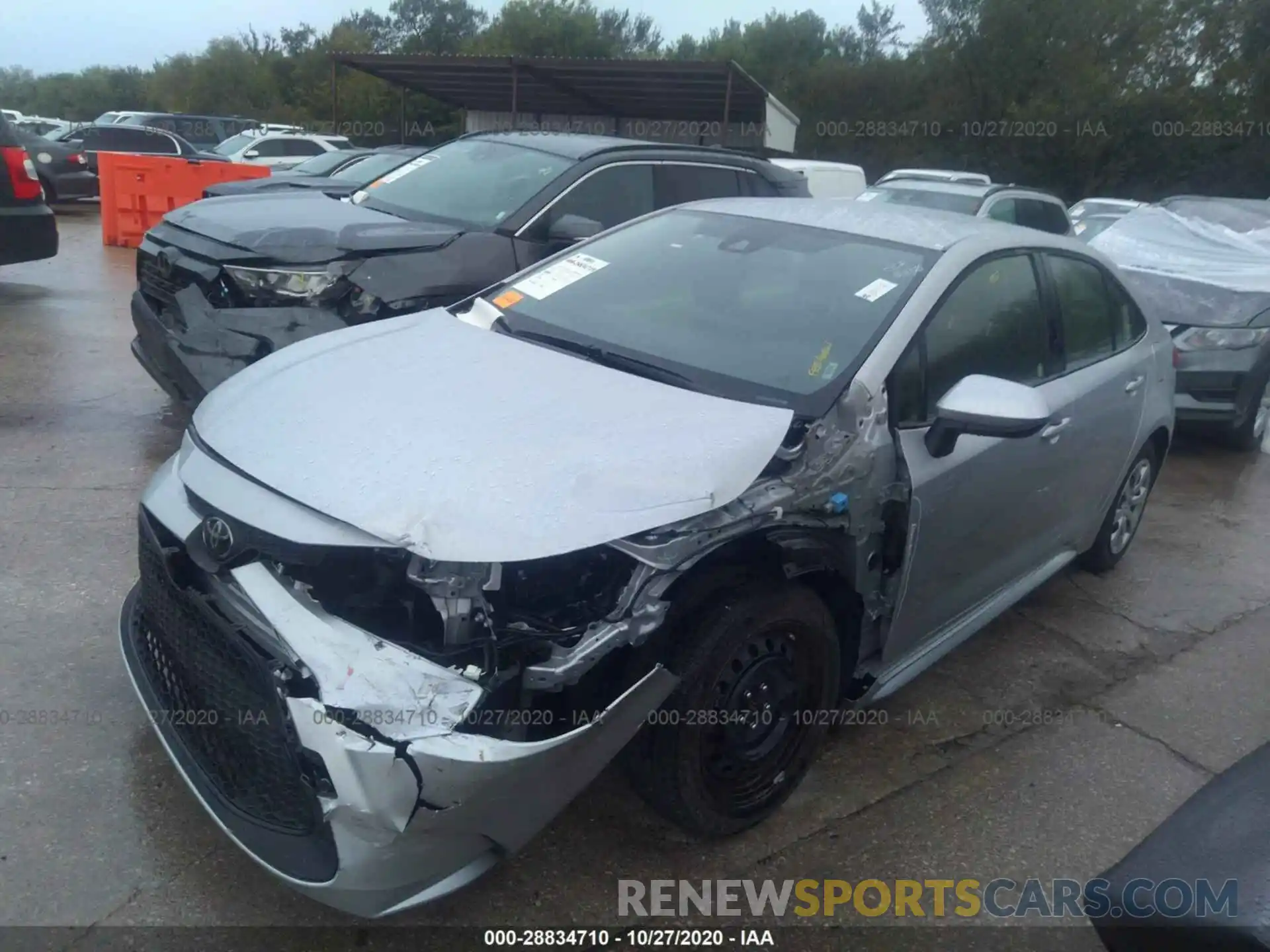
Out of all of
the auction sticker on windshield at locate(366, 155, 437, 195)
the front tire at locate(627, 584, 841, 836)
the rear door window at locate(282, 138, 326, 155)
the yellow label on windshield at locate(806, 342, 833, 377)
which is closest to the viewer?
the front tire at locate(627, 584, 841, 836)

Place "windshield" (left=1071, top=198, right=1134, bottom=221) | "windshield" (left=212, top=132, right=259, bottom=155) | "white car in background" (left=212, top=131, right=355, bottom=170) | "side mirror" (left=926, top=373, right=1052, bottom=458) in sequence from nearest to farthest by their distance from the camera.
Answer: "side mirror" (left=926, top=373, right=1052, bottom=458) < "windshield" (left=1071, top=198, right=1134, bottom=221) < "white car in background" (left=212, top=131, right=355, bottom=170) < "windshield" (left=212, top=132, right=259, bottom=155)

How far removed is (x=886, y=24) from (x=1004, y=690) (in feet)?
182

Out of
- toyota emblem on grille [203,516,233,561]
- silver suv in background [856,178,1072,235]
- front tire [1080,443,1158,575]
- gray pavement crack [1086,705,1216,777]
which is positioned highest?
silver suv in background [856,178,1072,235]

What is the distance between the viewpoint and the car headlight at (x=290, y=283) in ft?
16.1

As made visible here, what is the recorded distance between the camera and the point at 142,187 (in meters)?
12.4

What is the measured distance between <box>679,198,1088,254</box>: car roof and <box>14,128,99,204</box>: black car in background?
14045mm

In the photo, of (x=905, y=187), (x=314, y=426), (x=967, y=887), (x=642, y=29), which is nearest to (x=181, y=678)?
(x=314, y=426)

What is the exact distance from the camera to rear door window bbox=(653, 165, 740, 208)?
247 inches

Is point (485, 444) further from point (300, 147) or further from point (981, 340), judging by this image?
point (300, 147)

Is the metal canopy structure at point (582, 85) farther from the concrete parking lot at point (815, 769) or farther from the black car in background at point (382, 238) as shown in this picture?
the concrete parking lot at point (815, 769)

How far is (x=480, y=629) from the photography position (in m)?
2.32

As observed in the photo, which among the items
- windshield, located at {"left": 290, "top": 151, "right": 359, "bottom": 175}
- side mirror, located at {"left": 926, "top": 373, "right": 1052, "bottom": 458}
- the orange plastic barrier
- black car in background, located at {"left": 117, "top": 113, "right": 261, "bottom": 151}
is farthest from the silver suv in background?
black car in background, located at {"left": 117, "top": 113, "right": 261, "bottom": 151}

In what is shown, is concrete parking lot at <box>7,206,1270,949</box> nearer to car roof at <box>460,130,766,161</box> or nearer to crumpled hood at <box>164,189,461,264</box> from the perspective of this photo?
crumpled hood at <box>164,189,461,264</box>

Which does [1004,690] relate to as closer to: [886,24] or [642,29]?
[886,24]
